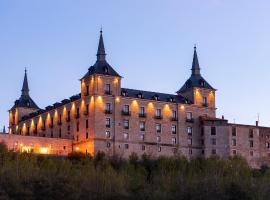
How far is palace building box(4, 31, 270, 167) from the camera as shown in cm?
9831

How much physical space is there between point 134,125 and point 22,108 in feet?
81.6

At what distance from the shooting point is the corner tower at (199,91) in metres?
110

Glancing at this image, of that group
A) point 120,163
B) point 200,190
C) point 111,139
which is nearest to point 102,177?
point 200,190

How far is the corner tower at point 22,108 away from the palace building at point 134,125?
305 cm

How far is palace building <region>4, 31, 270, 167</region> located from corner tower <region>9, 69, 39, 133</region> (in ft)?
10.0

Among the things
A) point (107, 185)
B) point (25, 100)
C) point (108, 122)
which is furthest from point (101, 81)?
point (107, 185)

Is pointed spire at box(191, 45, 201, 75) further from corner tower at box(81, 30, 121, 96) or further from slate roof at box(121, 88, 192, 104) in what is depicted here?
corner tower at box(81, 30, 121, 96)

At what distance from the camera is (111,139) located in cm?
9838

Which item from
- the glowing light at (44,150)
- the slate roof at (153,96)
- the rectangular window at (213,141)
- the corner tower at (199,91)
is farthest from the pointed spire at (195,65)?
the glowing light at (44,150)

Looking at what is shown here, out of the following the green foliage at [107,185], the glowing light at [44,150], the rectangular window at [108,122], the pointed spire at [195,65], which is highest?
the pointed spire at [195,65]

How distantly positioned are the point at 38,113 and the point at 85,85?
14.2 meters

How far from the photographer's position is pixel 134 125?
331 feet

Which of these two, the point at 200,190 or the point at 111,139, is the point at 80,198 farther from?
the point at 111,139

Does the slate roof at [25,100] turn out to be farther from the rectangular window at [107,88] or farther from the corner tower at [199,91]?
the corner tower at [199,91]
